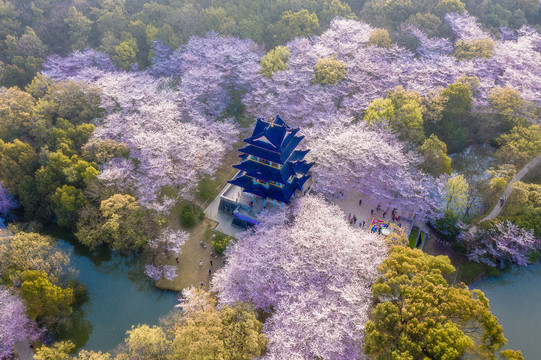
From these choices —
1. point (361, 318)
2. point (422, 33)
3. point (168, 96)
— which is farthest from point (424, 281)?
point (422, 33)

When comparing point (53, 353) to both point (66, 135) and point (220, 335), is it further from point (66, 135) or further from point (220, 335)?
point (66, 135)

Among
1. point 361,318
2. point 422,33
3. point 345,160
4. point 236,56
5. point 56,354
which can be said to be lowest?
point 56,354

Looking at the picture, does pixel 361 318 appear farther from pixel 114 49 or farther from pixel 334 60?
pixel 114 49

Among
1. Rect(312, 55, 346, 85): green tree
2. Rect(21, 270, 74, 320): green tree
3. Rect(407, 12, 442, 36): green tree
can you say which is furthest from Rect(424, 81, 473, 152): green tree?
Rect(21, 270, 74, 320): green tree

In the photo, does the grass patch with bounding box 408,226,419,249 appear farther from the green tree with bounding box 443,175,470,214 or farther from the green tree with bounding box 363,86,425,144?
the green tree with bounding box 363,86,425,144

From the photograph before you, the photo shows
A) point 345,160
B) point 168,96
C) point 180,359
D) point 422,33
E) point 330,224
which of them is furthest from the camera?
point 422,33

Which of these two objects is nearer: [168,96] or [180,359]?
[180,359]

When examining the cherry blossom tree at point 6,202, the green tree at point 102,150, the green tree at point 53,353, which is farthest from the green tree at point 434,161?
the cherry blossom tree at point 6,202

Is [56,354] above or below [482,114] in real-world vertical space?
below
